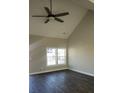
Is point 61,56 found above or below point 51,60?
above

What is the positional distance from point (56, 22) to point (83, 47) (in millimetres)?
2151

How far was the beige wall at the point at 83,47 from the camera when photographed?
19.0 feet

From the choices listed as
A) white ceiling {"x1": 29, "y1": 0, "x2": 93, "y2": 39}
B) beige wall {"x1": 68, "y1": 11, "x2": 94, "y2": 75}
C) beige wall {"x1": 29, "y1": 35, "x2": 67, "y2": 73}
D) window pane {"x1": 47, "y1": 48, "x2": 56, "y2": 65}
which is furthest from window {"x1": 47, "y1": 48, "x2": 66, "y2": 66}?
white ceiling {"x1": 29, "y1": 0, "x2": 93, "y2": 39}

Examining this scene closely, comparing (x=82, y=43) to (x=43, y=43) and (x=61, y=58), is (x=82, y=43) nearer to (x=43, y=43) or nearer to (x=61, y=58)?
(x=61, y=58)

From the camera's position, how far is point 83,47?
6312 millimetres

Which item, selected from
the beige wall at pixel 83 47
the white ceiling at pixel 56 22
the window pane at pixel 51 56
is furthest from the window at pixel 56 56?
the white ceiling at pixel 56 22

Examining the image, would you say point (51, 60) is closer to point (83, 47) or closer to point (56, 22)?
point (83, 47)

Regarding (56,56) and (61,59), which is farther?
(61,59)

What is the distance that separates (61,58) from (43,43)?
1736 mm

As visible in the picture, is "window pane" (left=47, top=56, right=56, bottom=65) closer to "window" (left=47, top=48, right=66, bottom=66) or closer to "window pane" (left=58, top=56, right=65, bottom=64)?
"window" (left=47, top=48, right=66, bottom=66)

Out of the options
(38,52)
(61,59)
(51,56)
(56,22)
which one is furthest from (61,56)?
(56,22)

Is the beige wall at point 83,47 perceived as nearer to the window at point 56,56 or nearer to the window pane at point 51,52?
the window at point 56,56

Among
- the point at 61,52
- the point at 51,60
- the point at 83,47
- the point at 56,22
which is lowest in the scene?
the point at 51,60
